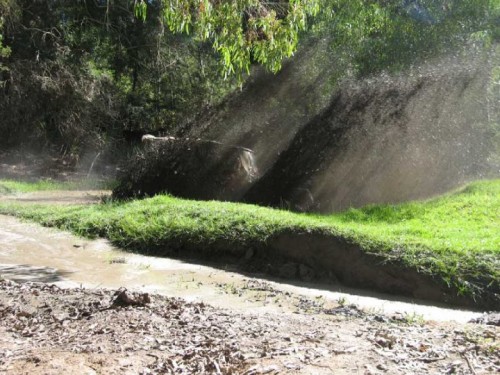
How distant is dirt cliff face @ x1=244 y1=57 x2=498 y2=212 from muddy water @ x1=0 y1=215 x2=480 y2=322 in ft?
13.4

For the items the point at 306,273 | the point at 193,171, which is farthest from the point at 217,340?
the point at 193,171

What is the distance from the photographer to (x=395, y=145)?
11.1 m

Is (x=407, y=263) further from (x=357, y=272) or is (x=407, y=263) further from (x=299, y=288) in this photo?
(x=299, y=288)

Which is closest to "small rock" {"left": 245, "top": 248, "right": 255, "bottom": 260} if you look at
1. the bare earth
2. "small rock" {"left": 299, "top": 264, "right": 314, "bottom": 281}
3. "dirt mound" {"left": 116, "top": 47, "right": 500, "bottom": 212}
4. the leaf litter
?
"small rock" {"left": 299, "top": 264, "right": 314, "bottom": 281}

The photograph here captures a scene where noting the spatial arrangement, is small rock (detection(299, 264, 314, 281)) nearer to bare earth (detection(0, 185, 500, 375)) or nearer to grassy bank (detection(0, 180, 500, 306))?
grassy bank (detection(0, 180, 500, 306))

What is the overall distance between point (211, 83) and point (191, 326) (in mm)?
17247

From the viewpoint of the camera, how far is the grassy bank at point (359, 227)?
5977 millimetres

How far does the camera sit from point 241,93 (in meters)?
13.7

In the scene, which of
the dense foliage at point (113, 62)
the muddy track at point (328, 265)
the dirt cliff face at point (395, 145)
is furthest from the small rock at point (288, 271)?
the dense foliage at point (113, 62)

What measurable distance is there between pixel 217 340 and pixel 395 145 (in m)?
8.27

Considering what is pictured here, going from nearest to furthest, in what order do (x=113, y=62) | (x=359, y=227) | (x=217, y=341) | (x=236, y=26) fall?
(x=217, y=341), (x=236, y=26), (x=359, y=227), (x=113, y=62)

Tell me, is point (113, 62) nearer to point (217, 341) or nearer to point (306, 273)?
point (306, 273)

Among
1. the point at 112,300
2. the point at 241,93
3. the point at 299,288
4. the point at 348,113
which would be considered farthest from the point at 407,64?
the point at 112,300

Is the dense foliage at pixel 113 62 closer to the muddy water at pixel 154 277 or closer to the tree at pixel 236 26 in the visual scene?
the tree at pixel 236 26
